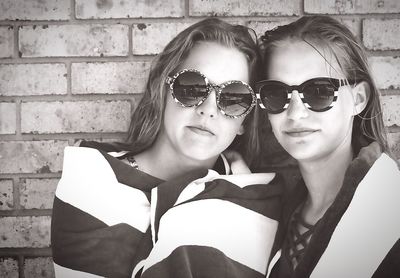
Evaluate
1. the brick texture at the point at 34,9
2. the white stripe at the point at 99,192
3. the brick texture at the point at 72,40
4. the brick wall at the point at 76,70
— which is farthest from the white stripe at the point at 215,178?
the brick texture at the point at 34,9

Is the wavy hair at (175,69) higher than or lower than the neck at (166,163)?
higher

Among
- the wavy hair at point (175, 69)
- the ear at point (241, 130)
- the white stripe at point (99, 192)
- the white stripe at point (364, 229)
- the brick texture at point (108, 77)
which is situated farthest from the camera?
the brick texture at point (108, 77)

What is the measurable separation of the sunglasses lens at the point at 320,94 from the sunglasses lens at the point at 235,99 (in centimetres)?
25

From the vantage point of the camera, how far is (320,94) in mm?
1450

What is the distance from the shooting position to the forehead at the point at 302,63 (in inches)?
58.6

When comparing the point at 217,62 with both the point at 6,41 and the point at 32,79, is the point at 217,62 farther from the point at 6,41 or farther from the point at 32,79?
the point at 6,41

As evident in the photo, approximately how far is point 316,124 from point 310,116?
0.04m

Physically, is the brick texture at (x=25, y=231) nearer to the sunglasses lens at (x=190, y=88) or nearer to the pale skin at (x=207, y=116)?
the pale skin at (x=207, y=116)

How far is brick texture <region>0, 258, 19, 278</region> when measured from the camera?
195cm

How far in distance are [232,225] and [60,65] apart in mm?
1098

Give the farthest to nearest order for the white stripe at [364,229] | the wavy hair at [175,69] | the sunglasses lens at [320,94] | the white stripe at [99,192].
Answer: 1. the wavy hair at [175,69]
2. the white stripe at [99,192]
3. the sunglasses lens at [320,94]
4. the white stripe at [364,229]

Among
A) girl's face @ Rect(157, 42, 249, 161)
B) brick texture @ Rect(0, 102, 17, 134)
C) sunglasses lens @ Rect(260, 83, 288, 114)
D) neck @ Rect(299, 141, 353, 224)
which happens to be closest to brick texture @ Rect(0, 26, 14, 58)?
brick texture @ Rect(0, 102, 17, 134)

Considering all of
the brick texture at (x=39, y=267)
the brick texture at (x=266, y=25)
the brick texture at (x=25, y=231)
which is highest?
the brick texture at (x=266, y=25)

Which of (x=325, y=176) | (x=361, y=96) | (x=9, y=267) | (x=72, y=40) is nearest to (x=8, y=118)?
(x=72, y=40)
